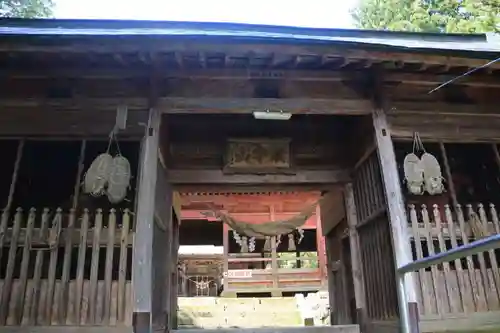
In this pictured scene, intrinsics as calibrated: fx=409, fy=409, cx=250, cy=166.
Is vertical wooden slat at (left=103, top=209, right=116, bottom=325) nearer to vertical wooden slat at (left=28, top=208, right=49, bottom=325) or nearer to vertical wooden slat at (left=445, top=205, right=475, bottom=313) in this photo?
vertical wooden slat at (left=28, top=208, right=49, bottom=325)

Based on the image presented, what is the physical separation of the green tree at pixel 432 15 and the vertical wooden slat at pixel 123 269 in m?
11.3

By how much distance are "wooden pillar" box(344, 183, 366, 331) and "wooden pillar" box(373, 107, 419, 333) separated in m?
1.44

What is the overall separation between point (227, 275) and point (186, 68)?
34.9ft

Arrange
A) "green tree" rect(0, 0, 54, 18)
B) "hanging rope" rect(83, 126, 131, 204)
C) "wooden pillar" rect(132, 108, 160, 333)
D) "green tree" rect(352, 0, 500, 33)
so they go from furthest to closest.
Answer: "green tree" rect(0, 0, 54, 18)
"green tree" rect(352, 0, 500, 33)
"hanging rope" rect(83, 126, 131, 204)
"wooden pillar" rect(132, 108, 160, 333)

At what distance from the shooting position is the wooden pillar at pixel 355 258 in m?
5.85

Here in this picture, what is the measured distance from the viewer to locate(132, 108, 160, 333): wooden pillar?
4188 mm

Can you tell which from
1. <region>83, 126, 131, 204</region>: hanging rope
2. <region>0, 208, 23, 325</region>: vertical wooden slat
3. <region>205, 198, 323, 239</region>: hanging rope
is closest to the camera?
<region>0, 208, 23, 325</region>: vertical wooden slat

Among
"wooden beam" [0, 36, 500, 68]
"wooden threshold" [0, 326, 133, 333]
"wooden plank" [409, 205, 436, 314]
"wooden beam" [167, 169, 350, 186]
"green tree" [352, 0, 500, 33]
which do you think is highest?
"green tree" [352, 0, 500, 33]

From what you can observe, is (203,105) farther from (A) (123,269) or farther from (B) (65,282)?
(B) (65,282)

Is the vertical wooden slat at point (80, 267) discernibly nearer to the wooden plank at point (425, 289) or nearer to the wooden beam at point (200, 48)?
the wooden beam at point (200, 48)

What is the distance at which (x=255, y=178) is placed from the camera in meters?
6.43

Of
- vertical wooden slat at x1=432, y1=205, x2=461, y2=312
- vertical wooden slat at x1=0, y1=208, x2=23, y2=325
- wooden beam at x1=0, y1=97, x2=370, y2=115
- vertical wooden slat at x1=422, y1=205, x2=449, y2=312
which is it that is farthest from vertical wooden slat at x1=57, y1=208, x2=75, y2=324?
vertical wooden slat at x1=432, y1=205, x2=461, y2=312

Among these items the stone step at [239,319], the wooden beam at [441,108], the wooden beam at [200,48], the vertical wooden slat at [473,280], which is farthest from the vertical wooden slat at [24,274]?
the stone step at [239,319]

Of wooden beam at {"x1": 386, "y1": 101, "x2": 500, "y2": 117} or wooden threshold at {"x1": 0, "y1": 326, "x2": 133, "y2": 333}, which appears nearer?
wooden threshold at {"x1": 0, "y1": 326, "x2": 133, "y2": 333}
